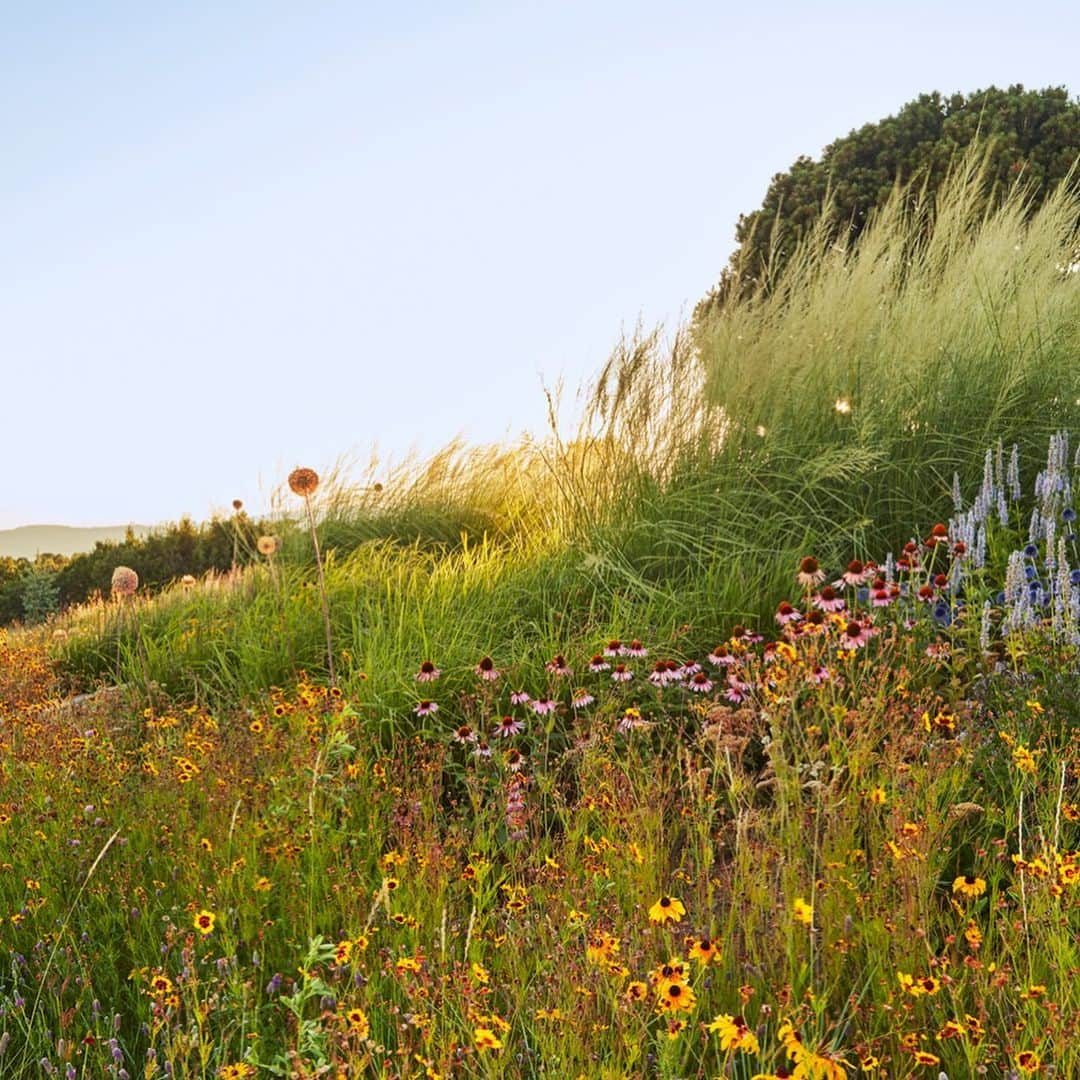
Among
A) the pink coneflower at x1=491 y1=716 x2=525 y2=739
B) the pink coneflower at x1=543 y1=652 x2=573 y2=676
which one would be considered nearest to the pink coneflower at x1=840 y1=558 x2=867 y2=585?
the pink coneflower at x1=543 y1=652 x2=573 y2=676

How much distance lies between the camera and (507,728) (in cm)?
386

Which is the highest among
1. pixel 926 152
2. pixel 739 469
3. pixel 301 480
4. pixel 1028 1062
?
pixel 926 152

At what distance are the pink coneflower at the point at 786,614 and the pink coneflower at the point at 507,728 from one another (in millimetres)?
968

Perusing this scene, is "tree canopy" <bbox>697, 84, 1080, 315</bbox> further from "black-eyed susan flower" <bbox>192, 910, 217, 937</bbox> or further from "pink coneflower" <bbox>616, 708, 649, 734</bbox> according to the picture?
"black-eyed susan flower" <bbox>192, 910, 217, 937</bbox>

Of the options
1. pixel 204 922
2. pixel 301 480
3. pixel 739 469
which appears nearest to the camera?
pixel 204 922

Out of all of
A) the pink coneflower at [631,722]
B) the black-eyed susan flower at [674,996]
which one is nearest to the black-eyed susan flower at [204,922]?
the black-eyed susan flower at [674,996]

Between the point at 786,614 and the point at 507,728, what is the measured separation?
106cm

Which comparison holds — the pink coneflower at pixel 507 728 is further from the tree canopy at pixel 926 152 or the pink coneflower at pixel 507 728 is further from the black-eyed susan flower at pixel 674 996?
the tree canopy at pixel 926 152

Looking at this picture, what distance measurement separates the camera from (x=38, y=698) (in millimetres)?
5688

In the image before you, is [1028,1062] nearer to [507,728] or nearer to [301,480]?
[507,728]

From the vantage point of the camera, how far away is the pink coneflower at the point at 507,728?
3854mm

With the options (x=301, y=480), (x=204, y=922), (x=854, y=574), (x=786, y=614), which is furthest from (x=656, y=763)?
(x=301, y=480)

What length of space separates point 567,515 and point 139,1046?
4.23 metres

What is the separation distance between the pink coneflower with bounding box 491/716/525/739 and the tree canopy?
1202cm
